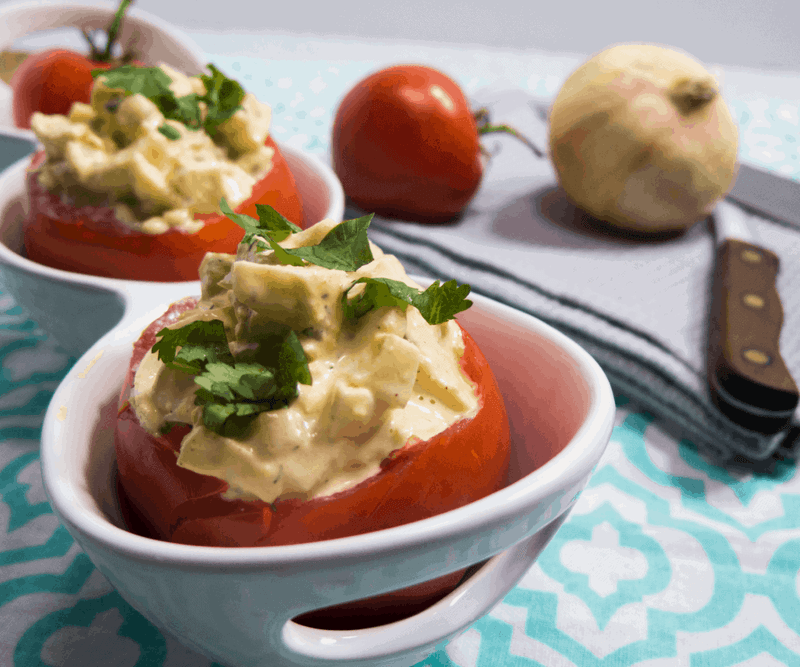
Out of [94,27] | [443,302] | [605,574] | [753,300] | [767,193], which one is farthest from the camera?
[94,27]

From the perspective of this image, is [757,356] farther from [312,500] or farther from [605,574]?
[312,500]

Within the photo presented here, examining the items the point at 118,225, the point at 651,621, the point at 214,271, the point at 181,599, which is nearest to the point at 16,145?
the point at 118,225

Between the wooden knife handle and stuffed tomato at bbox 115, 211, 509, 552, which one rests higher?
stuffed tomato at bbox 115, 211, 509, 552

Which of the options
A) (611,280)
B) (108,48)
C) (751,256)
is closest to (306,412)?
(611,280)

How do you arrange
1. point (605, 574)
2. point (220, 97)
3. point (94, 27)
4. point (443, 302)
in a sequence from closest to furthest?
point (443, 302)
point (605, 574)
point (220, 97)
point (94, 27)

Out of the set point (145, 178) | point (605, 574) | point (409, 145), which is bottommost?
point (605, 574)

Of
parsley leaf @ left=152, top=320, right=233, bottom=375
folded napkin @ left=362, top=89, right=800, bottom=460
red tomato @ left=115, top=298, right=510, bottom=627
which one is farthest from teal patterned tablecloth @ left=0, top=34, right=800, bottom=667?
parsley leaf @ left=152, top=320, right=233, bottom=375

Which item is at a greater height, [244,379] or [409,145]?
[244,379]

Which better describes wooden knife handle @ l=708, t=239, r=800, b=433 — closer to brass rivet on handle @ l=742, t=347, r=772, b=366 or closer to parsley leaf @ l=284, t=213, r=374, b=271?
brass rivet on handle @ l=742, t=347, r=772, b=366
